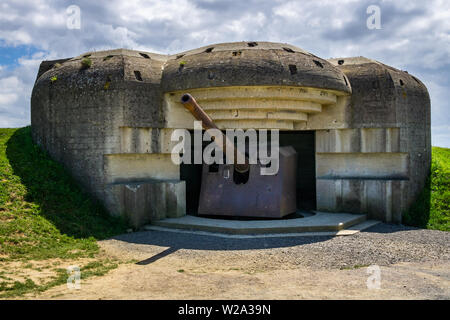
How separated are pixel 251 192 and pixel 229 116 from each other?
199 cm

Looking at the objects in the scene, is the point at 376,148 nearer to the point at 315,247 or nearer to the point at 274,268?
the point at 315,247

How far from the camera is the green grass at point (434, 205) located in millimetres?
10508

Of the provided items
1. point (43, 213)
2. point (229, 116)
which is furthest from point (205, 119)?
point (43, 213)

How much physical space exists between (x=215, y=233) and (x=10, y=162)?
539cm

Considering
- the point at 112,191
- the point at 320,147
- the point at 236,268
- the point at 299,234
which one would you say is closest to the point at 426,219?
the point at 320,147

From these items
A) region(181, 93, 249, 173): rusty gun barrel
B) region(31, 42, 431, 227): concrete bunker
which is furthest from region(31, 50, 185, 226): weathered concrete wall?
region(181, 93, 249, 173): rusty gun barrel

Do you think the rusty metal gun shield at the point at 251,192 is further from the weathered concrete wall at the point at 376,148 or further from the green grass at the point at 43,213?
the green grass at the point at 43,213

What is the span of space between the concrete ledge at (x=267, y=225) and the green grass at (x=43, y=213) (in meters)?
1.42

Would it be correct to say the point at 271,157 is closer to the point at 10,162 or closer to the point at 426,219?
the point at 426,219

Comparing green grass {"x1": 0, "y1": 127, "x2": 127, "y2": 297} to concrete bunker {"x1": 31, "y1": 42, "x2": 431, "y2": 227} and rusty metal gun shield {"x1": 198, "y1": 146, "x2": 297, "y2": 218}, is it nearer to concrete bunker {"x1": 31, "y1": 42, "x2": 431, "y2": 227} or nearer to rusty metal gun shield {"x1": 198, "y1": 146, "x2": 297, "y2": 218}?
concrete bunker {"x1": 31, "y1": 42, "x2": 431, "y2": 227}

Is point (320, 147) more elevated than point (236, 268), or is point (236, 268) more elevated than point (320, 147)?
point (320, 147)

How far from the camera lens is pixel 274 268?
6574 mm

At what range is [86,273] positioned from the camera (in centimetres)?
622

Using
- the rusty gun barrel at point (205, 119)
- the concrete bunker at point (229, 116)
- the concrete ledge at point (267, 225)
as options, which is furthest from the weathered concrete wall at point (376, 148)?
the rusty gun barrel at point (205, 119)
